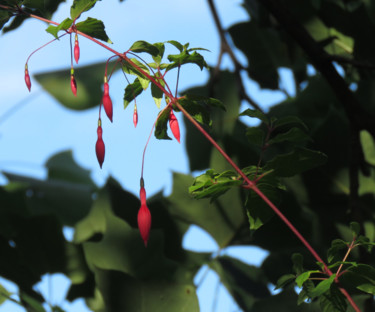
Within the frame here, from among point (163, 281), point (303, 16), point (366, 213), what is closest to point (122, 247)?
point (163, 281)

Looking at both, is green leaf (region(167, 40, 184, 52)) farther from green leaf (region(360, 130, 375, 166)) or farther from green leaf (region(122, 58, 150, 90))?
green leaf (region(360, 130, 375, 166))

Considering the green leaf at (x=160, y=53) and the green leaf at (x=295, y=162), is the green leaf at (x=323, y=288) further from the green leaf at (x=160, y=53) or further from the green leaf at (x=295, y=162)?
the green leaf at (x=160, y=53)

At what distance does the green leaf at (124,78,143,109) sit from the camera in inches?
15.9

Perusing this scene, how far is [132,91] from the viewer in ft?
1.34

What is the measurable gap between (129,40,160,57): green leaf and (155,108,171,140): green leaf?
39 millimetres

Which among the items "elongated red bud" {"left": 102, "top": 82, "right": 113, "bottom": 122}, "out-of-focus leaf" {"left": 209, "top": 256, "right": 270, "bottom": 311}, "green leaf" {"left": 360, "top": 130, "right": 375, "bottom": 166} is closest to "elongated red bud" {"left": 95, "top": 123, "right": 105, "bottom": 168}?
"elongated red bud" {"left": 102, "top": 82, "right": 113, "bottom": 122}

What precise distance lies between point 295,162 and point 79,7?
0.17 meters

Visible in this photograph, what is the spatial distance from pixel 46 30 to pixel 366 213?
1.27 feet

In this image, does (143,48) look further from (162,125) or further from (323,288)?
(323,288)

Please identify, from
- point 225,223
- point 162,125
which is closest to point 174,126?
point 162,125

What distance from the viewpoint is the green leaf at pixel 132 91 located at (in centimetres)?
40

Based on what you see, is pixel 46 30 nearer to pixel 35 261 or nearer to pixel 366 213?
pixel 35 261

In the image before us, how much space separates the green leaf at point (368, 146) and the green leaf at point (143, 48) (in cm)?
32

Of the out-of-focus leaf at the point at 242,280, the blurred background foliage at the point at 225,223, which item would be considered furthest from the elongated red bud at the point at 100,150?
the out-of-focus leaf at the point at 242,280
